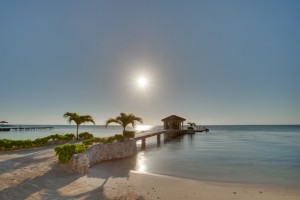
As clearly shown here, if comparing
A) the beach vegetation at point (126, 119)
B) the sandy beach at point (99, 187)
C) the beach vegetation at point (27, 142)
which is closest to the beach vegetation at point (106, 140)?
the beach vegetation at point (126, 119)

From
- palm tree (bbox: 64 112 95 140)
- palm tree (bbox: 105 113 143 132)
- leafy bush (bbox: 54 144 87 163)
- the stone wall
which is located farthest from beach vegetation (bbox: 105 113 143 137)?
leafy bush (bbox: 54 144 87 163)

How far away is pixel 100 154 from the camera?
21.4m

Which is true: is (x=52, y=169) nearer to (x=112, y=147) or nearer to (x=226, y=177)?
(x=112, y=147)

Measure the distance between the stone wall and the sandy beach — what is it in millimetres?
550

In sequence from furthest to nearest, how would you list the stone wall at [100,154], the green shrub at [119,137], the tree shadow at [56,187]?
the green shrub at [119,137] → the stone wall at [100,154] → the tree shadow at [56,187]

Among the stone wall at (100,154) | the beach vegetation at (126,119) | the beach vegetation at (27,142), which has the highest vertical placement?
the beach vegetation at (126,119)

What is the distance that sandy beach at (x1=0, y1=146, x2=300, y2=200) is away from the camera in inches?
431

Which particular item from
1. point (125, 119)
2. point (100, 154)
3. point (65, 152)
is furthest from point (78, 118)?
point (65, 152)

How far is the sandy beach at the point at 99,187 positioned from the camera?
1094 centimetres

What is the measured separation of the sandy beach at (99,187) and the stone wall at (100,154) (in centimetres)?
55

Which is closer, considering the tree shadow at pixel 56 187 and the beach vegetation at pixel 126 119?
the tree shadow at pixel 56 187

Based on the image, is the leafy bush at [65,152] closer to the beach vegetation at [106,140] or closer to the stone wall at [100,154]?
the stone wall at [100,154]

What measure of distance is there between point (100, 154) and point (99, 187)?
8.99 meters

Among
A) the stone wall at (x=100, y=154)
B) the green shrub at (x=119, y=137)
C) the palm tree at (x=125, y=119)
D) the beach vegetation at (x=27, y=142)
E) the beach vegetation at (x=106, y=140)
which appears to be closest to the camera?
the stone wall at (x=100, y=154)
